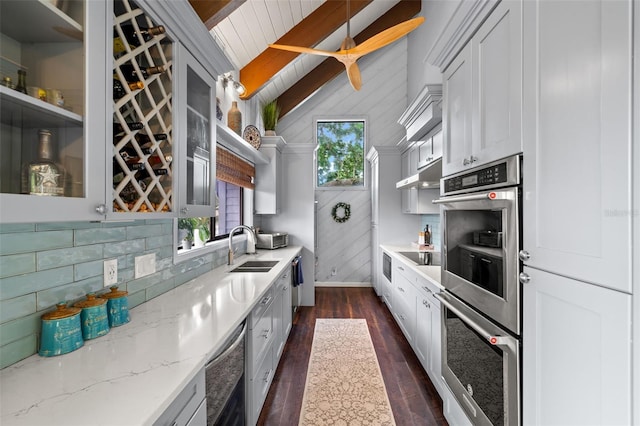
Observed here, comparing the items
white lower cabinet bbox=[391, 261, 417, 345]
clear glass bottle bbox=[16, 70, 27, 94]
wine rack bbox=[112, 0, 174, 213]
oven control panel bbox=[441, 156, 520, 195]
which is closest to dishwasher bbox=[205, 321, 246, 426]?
wine rack bbox=[112, 0, 174, 213]

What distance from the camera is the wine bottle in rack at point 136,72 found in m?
1.04

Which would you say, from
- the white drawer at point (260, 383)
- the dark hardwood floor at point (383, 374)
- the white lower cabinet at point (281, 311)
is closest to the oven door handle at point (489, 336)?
the dark hardwood floor at point (383, 374)

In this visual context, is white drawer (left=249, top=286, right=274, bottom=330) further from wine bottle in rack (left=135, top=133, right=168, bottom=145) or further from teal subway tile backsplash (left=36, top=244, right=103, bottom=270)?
wine bottle in rack (left=135, top=133, right=168, bottom=145)

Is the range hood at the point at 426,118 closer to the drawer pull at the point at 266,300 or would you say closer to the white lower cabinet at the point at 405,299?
the white lower cabinet at the point at 405,299

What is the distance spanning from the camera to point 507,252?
119 cm

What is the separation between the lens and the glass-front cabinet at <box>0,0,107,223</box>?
2.21 ft

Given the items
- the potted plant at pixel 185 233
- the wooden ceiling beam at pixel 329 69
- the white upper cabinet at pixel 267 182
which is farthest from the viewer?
the wooden ceiling beam at pixel 329 69

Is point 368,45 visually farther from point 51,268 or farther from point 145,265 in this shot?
point 51,268

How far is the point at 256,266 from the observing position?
2812 mm

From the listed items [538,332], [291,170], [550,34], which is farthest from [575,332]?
[291,170]

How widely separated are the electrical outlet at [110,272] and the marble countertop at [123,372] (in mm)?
188

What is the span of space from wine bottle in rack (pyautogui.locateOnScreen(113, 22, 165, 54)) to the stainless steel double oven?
150 centimetres

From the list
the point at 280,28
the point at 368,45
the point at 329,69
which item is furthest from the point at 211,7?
the point at 329,69

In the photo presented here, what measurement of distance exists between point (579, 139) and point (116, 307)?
1762 millimetres
